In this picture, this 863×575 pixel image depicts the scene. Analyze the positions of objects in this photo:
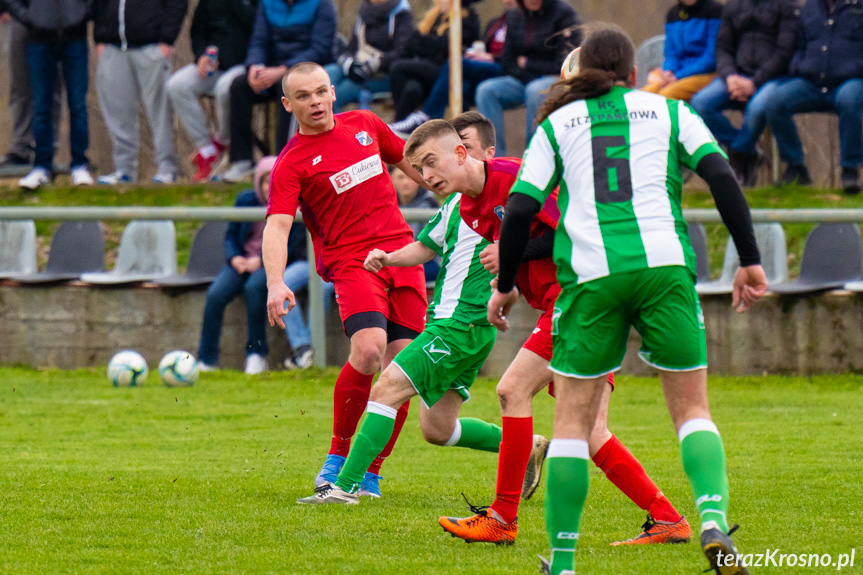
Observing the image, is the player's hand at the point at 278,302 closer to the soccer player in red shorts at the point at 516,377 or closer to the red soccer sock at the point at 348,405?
the red soccer sock at the point at 348,405

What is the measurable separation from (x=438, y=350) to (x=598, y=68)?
1.83m

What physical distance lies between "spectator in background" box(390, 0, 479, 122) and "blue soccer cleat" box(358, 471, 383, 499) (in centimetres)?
695

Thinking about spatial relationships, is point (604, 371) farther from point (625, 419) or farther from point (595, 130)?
point (625, 419)

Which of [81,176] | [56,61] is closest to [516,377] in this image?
[81,176]

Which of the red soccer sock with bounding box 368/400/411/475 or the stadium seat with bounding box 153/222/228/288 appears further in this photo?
the stadium seat with bounding box 153/222/228/288

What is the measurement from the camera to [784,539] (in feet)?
14.5

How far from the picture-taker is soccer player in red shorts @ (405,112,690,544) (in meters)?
4.55

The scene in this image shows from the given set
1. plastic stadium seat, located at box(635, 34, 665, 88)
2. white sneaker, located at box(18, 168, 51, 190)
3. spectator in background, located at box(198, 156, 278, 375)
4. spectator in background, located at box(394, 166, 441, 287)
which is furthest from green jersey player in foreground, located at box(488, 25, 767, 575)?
white sneaker, located at box(18, 168, 51, 190)

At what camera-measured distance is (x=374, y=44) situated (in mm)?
12516

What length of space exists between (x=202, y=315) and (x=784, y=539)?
7.40 metres

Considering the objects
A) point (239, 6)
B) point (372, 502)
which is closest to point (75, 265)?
point (239, 6)

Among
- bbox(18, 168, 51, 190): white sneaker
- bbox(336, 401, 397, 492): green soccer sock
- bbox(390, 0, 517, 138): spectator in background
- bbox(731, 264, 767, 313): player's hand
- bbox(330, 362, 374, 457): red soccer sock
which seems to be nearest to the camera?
bbox(731, 264, 767, 313): player's hand

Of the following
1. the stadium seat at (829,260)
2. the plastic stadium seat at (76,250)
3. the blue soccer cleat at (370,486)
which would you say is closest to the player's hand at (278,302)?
the blue soccer cleat at (370,486)

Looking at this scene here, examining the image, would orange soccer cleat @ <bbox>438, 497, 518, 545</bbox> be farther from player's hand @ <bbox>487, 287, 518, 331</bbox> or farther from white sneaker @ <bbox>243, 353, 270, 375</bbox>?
white sneaker @ <bbox>243, 353, 270, 375</bbox>
